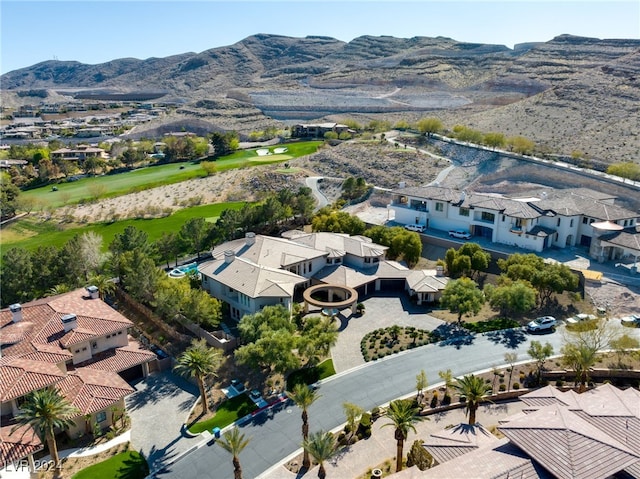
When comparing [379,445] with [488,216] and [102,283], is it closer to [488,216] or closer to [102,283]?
[102,283]

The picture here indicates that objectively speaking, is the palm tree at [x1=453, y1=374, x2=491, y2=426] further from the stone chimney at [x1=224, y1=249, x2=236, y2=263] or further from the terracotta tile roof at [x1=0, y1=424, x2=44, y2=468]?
the stone chimney at [x1=224, y1=249, x2=236, y2=263]

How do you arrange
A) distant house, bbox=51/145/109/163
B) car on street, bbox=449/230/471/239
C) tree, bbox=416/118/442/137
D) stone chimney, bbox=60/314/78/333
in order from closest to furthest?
stone chimney, bbox=60/314/78/333 < car on street, bbox=449/230/471/239 < tree, bbox=416/118/442/137 < distant house, bbox=51/145/109/163

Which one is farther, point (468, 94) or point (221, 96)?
point (221, 96)

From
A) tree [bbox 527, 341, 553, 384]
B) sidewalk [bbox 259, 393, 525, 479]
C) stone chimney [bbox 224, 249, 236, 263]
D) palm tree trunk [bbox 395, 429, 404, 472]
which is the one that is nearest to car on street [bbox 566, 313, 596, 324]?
tree [bbox 527, 341, 553, 384]

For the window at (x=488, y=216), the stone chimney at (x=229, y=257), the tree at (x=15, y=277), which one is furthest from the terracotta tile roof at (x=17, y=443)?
the window at (x=488, y=216)

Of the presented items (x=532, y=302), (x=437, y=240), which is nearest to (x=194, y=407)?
(x=532, y=302)

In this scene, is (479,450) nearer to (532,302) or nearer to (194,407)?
(194,407)

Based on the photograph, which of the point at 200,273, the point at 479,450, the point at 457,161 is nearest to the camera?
the point at 479,450
